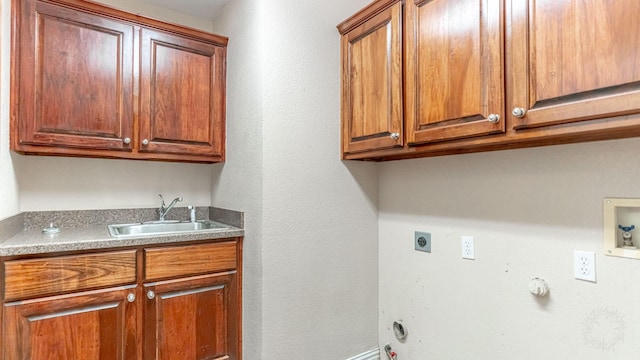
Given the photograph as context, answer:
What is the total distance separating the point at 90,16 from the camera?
1780 mm

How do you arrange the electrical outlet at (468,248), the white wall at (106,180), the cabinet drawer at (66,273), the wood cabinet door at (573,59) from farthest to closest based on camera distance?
1. the white wall at (106,180)
2. the electrical outlet at (468,248)
3. the cabinet drawer at (66,273)
4. the wood cabinet door at (573,59)

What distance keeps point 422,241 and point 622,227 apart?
0.87m

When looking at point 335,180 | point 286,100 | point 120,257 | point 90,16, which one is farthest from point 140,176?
point 335,180

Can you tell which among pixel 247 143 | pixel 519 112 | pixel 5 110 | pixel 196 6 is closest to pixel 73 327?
pixel 5 110

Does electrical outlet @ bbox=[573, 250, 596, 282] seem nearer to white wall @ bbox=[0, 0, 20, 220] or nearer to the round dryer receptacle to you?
the round dryer receptacle

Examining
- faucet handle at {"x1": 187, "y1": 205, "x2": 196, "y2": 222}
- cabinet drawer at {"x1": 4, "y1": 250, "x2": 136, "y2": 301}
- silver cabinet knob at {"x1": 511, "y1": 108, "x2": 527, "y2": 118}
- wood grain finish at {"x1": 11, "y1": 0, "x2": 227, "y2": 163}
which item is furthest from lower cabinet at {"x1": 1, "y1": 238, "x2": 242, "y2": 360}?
silver cabinet knob at {"x1": 511, "y1": 108, "x2": 527, "y2": 118}

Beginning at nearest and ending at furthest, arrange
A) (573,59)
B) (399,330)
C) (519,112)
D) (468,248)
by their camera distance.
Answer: (573,59) < (519,112) < (468,248) < (399,330)

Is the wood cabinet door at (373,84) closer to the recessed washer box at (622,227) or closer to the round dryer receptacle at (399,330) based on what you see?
the recessed washer box at (622,227)

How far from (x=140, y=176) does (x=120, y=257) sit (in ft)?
2.47

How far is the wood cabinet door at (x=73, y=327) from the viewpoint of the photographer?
141 centimetres

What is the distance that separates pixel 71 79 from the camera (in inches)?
68.6

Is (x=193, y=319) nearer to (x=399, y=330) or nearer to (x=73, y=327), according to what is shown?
(x=73, y=327)

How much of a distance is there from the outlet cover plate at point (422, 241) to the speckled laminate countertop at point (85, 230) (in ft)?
3.31

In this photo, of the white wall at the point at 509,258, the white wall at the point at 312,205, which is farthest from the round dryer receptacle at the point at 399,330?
the white wall at the point at 312,205
